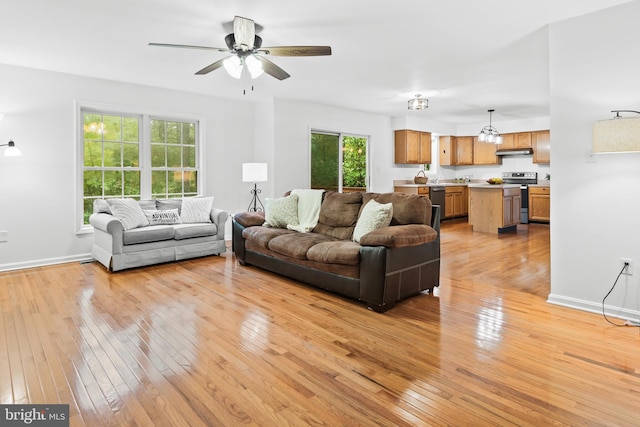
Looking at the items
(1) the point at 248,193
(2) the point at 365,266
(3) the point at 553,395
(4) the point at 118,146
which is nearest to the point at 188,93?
(4) the point at 118,146

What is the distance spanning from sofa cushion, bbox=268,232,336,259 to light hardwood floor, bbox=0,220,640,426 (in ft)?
1.22

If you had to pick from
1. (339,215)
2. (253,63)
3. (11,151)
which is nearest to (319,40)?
(253,63)

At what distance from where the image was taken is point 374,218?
3582 millimetres

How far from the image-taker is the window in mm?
5277

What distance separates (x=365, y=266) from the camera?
319 cm

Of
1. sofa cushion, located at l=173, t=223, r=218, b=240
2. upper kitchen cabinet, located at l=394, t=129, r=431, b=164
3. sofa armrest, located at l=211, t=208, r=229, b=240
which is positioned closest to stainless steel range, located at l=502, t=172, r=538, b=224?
upper kitchen cabinet, located at l=394, t=129, r=431, b=164

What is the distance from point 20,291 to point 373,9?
4261mm

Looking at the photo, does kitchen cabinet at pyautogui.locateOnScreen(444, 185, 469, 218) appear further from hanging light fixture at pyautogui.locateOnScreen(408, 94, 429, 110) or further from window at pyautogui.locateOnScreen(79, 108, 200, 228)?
window at pyautogui.locateOnScreen(79, 108, 200, 228)

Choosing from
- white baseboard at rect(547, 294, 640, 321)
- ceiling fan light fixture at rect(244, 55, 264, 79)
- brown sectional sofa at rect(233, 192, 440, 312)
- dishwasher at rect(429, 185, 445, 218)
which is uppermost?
ceiling fan light fixture at rect(244, 55, 264, 79)

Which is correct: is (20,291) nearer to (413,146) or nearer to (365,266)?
(365,266)

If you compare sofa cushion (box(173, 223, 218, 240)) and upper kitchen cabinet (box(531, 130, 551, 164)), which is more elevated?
upper kitchen cabinet (box(531, 130, 551, 164))

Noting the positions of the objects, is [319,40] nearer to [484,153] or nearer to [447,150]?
[447,150]

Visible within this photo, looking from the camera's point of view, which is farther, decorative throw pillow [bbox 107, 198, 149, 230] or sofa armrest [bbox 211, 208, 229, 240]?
sofa armrest [bbox 211, 208, 229, 240]

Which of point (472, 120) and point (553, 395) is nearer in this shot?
point (553, 395)
